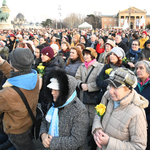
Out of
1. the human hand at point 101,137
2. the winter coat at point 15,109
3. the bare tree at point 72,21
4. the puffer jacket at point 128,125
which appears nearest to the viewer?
the puffer jacket at point 128,125

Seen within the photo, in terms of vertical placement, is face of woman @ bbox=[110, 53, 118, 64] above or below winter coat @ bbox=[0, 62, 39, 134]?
above

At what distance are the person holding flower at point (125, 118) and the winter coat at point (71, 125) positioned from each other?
0.79 feet

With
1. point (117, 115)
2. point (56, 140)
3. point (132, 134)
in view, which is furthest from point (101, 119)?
point (56, 140)

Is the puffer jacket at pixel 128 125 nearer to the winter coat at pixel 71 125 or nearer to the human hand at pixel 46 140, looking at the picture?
the winter coat at pixel 71 125

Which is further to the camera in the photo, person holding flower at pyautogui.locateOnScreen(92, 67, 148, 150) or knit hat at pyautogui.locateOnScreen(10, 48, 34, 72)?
knit hat at pyautogui.locateOnScreen(10, 48, 34, 72)

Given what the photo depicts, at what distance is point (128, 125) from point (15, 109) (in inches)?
57.5

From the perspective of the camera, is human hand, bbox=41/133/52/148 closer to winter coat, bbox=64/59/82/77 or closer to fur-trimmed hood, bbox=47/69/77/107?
fur-trimmed hood, bbox=47/69/77/107

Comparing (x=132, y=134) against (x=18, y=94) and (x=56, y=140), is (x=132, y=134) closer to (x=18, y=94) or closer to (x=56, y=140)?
(x=56, y=140)

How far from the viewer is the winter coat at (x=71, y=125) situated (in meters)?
1.83

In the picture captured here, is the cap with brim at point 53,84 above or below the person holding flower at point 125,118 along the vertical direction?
above

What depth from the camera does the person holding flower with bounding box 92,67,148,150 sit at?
164cm

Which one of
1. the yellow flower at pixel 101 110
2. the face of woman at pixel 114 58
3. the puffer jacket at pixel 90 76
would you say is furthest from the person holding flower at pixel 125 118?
the face of woman at pixel 114 58

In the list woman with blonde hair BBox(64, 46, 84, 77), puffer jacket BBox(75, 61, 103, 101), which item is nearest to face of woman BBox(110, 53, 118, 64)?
puffer jacket BBox(75, 61, 103, 101)

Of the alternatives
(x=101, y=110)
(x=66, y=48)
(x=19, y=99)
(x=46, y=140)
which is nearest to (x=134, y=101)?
(x=101, y=110)
